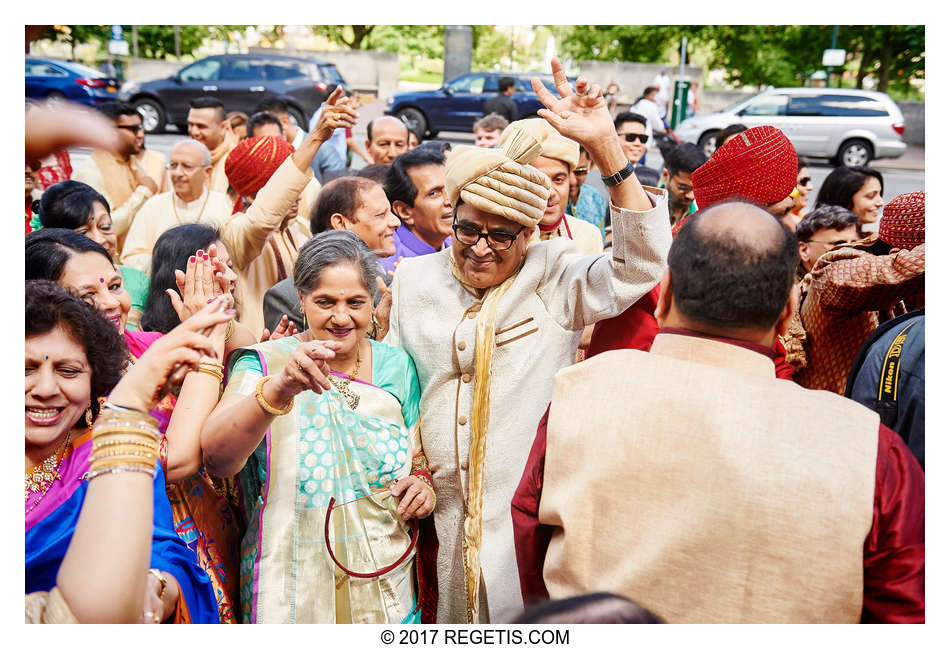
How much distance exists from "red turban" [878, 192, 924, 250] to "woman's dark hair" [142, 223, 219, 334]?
95.2 inches

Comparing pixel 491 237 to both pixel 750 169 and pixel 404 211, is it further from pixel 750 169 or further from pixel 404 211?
pixel 404 211

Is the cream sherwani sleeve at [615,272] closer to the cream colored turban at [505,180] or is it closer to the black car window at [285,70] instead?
the cream colored turban at [505,180]

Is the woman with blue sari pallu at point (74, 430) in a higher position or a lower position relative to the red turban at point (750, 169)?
lower

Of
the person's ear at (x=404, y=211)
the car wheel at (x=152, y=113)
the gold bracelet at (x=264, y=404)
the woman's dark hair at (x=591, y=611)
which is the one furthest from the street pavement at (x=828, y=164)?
the woman's dark hair at (x=591, y=611)

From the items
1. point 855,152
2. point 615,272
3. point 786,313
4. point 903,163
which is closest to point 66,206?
point 615,272

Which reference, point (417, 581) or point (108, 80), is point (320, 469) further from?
point (108, 80)

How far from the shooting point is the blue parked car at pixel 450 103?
16.3 metres

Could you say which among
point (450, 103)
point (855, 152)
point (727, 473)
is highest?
point (450, 103)

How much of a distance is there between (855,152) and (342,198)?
48.7 ft

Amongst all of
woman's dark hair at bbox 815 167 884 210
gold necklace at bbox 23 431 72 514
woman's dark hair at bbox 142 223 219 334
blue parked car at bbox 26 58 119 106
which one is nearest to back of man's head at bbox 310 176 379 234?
woman's dark hair at bbox 142 223 219 334

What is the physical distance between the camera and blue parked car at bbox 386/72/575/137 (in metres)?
16.3

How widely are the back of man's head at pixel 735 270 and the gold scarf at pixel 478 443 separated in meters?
0.75

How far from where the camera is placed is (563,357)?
2346 mm

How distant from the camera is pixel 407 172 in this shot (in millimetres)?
3414
